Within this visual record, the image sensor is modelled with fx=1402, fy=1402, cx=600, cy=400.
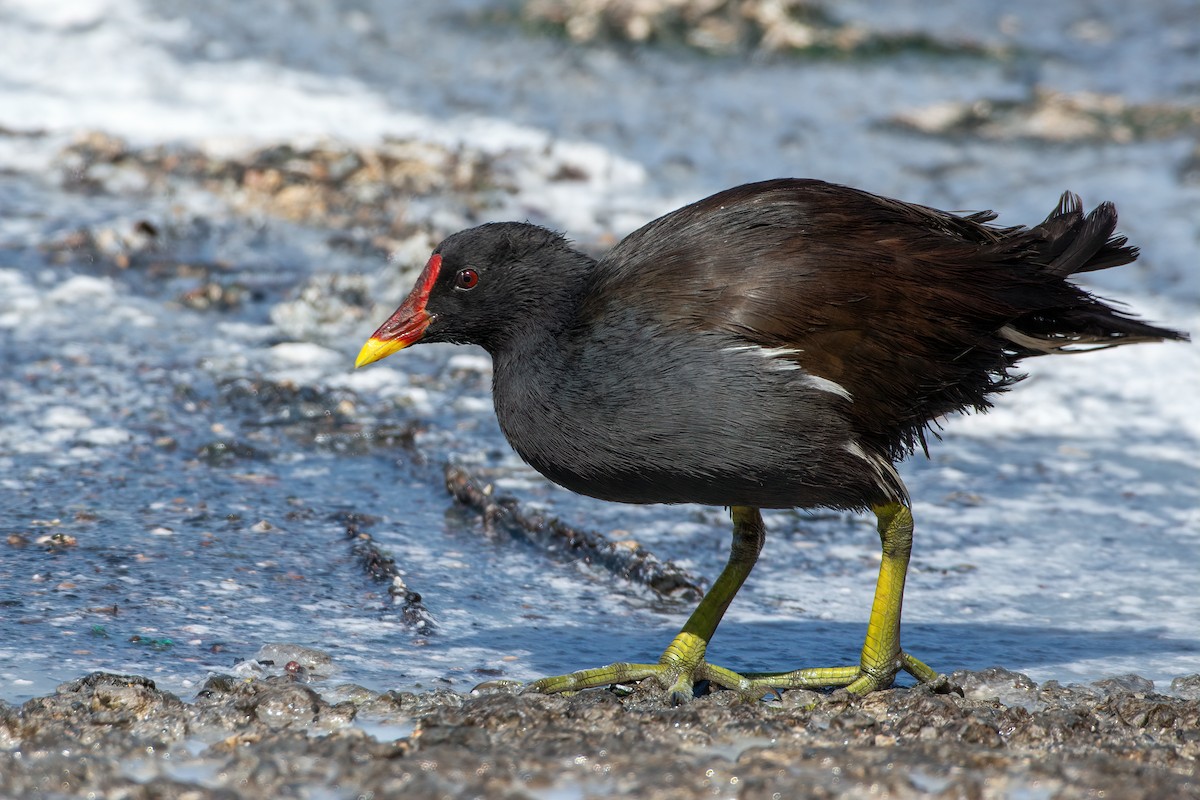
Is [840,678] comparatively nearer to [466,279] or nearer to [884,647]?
[884,647]

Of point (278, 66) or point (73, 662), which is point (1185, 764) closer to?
point (73, 662)

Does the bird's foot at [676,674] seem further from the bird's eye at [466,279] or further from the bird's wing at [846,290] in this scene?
the bird's eye at [466,279]

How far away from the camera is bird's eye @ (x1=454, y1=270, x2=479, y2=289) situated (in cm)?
347

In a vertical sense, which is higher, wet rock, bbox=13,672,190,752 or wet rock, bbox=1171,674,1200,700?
wet rock, bbox=1171,674,1200,700

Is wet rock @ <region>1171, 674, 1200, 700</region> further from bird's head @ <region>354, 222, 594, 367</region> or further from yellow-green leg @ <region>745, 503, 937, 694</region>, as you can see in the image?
bird's head @ <region>354, 222, 594, 367</region>

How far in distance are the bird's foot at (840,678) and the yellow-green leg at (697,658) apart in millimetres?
46

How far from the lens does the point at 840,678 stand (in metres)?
3.26

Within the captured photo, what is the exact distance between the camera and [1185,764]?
2678 millimetres

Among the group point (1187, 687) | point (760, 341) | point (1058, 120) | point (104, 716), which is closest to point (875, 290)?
point (760, 341)

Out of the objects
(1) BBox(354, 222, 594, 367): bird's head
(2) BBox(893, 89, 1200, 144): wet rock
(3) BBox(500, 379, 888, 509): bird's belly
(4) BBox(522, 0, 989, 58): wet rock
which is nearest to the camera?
(3) BBox(500, 379, 888, 509): bird's belly

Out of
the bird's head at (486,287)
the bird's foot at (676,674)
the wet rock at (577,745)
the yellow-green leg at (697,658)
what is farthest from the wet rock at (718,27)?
the wet rock at (577,745)

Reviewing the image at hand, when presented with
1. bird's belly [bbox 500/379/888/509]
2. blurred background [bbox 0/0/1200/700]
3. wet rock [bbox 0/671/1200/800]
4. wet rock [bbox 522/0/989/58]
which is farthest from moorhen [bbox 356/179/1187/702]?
wet rock [bbox 522/0/989/58]

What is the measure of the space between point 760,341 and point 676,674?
82 centimetres

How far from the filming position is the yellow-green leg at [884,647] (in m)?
3.26
